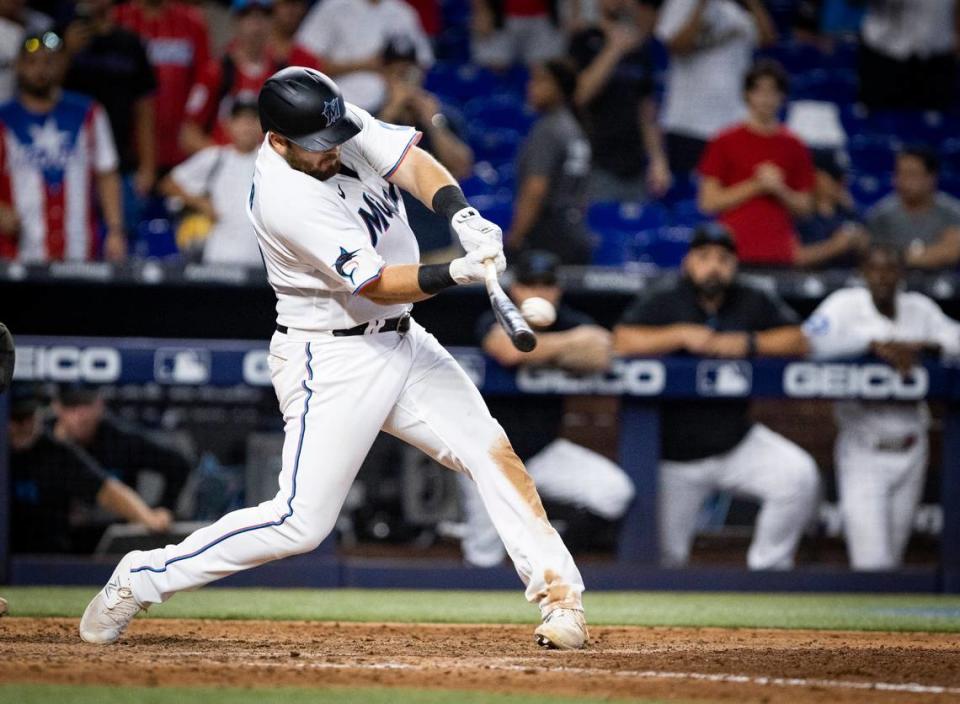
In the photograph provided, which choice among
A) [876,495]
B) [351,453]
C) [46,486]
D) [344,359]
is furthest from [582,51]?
[351,453]

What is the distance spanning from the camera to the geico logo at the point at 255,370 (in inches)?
222

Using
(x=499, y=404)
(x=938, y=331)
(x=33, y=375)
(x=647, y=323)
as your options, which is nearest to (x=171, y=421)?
(x=33, y=375)

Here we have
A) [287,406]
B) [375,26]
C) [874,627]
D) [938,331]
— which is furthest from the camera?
[375,26]

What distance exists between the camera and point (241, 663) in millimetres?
3428

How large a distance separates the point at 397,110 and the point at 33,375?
2.17 m

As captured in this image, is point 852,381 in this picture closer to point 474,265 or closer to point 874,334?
point 874,334

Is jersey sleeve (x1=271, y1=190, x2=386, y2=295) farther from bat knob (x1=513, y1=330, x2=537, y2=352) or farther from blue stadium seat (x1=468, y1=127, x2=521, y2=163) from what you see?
blue stadium seat (x1=468, y1=127, x2=521, y2=163)

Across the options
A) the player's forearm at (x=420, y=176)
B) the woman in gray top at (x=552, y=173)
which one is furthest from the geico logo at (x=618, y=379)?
the player's forearm at (x=420, y=176)

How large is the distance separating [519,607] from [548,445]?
814 mm

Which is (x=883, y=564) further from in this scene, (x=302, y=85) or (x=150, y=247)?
(x=150, y=247)

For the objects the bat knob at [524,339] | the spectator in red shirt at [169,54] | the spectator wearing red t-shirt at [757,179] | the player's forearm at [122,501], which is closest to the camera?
the bat knob at [524,339]

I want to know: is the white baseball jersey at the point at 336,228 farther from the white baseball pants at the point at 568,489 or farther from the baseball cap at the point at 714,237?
the baseball cap at the point at 714,237

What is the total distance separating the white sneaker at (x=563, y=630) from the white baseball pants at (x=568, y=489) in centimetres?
185

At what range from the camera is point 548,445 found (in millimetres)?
5742
